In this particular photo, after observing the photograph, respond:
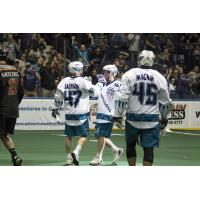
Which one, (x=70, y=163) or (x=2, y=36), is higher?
(x=2, y=36)

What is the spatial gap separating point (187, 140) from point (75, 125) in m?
7.06

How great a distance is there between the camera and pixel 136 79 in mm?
11094

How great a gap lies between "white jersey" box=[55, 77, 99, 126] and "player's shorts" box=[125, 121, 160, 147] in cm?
295

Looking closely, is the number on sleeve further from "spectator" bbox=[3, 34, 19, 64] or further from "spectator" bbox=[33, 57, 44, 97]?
"spectator" bbox=[3, 34, 19, 64]

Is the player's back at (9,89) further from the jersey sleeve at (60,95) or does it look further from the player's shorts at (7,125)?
the jersey sleeve at (60,95)

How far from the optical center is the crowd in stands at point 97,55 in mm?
24672

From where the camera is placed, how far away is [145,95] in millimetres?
11195

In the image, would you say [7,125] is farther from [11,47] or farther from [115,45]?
[115,45]

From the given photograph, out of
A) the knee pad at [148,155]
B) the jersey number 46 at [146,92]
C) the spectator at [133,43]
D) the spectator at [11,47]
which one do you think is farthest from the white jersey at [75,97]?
the spectator at [133,43]

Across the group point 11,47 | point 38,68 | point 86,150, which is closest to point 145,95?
point 86,150

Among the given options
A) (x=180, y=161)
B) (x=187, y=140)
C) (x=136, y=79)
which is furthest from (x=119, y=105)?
(x=187, y=140)

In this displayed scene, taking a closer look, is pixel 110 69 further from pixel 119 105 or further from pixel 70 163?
pixel 119 105

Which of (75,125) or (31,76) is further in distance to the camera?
(31,76)

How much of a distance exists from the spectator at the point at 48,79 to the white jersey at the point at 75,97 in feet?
33.1
